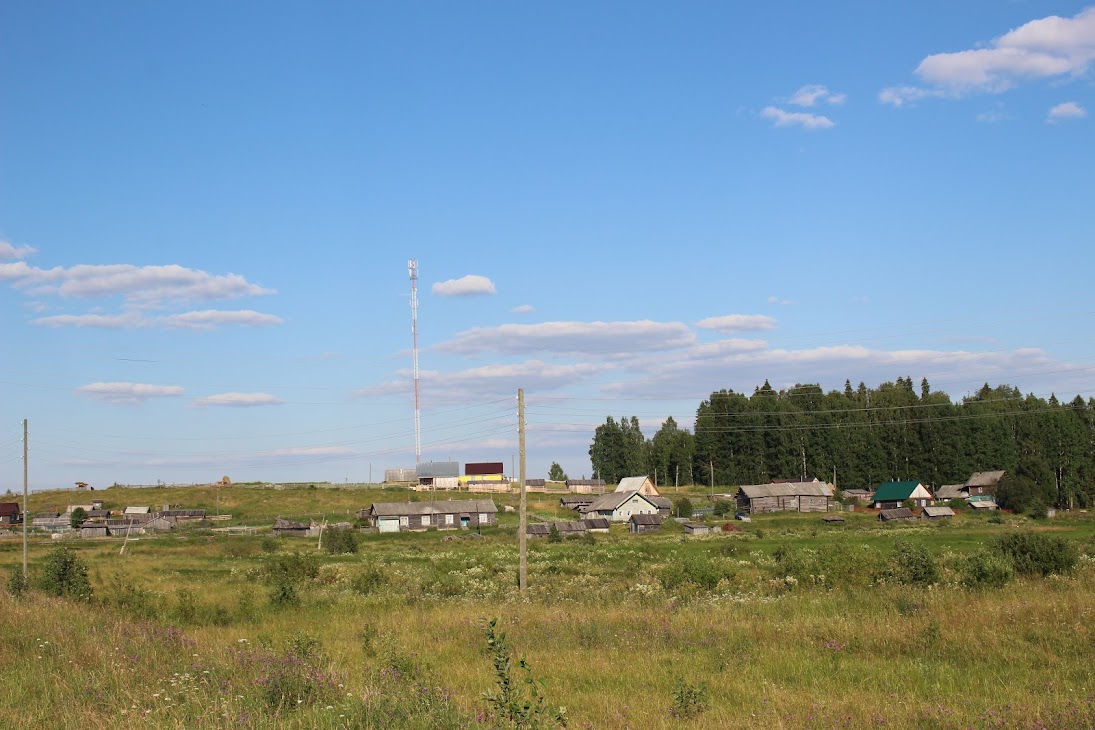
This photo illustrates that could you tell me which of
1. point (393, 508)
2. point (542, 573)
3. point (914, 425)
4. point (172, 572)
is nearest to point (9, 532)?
point (393, 508)

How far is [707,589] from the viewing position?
2800cm

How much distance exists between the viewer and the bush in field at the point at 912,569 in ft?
82.6

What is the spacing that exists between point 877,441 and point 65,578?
119 m

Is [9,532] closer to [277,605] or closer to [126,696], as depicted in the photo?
[277,605]

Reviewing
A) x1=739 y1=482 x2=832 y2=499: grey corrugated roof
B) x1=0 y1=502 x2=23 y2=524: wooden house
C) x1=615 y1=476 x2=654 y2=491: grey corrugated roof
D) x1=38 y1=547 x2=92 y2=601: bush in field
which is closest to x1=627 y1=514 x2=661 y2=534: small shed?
x1=615 y1=476 x2=654 y2=491: grey corrugated roof

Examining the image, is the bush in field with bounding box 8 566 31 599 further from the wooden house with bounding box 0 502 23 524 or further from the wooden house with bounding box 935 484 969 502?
the wooden house with bounding box 935 484 969 502

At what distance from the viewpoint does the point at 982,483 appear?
108 metres

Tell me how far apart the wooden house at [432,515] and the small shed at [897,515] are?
1723 inches

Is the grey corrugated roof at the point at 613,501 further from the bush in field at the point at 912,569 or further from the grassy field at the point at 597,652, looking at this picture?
the bush in field at the point at 912,569

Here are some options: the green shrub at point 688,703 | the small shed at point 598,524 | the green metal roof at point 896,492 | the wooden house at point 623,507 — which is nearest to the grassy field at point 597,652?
the green shrub at point 688,703

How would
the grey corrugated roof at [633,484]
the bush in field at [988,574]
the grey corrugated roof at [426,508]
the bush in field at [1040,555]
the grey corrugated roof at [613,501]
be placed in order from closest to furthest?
the bush in field at [988,574]
the bush in field at [1040,555]
the grey corrugated roof at [426,508]
the grey corrugated roof at [613,501]
the grey corrugated roof at [633,484]

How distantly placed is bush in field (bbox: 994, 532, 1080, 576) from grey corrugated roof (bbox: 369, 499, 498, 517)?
76887mm

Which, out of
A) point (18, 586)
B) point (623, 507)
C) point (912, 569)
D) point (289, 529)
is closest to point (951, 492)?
point (623, 507)

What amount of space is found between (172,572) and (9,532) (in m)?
65.3
